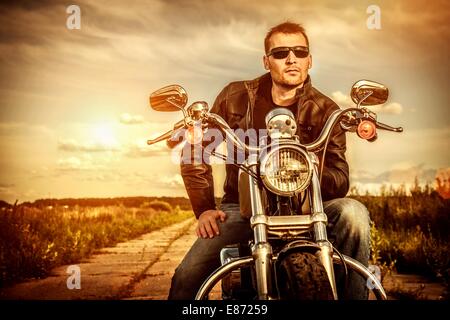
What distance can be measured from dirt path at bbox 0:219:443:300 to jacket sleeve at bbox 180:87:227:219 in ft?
4.25

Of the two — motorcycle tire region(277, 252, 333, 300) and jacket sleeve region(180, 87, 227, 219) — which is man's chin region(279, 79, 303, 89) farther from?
motorcycle tire region(277, 252, 333, 300)

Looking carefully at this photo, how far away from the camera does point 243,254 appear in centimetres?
208

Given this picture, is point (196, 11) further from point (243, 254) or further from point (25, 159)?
point (243, 254)

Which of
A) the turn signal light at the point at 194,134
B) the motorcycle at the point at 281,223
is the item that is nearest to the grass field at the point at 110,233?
the motorcycle at the point at 281,223

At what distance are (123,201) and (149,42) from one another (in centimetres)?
130

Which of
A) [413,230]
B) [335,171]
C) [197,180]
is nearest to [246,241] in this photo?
[197,180]

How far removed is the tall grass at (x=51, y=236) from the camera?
4.36 metres

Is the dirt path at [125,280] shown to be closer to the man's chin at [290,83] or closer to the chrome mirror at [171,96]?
the man's chin at [290,83]

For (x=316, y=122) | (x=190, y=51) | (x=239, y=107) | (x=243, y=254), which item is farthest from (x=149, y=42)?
(x=243, y=254)

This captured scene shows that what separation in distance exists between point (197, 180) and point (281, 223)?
0.93m

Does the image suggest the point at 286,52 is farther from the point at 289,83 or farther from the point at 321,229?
the point at 321,229

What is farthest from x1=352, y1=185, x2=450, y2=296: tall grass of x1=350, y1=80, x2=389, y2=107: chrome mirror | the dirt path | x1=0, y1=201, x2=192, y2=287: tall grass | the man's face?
x1=0, y1=201, x2=192, y2=287: tall grass

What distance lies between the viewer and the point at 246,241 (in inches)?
101

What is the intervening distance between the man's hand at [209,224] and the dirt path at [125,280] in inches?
55.1
